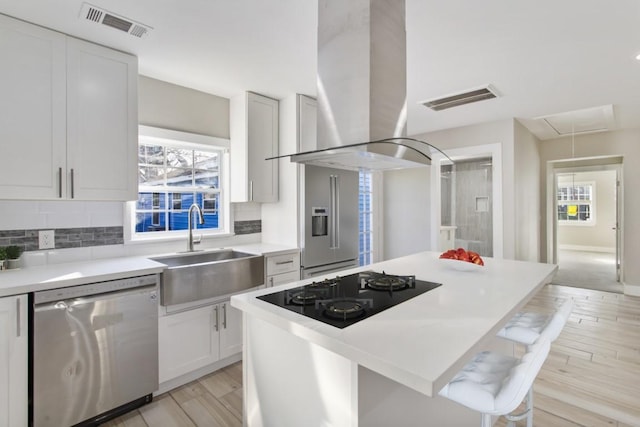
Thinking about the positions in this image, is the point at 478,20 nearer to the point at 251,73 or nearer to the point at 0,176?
the point at 251,73

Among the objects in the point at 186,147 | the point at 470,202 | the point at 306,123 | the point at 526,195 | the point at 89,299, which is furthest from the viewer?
the point at 526,195

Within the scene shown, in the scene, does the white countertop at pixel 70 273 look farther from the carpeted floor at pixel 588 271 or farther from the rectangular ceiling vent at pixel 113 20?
the carpeted floor at pixel 588 271

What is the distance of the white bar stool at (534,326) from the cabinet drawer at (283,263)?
6.11ft

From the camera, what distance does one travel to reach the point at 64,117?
2.12 meters

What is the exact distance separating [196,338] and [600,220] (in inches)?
424

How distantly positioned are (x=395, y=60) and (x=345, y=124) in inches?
18.7

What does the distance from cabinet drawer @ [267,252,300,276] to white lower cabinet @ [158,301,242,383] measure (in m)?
0.48

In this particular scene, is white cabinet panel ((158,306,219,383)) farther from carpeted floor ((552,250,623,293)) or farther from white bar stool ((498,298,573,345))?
carpeted floor ((552,250,623,293))

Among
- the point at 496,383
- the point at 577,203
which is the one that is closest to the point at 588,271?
the point at 577,203

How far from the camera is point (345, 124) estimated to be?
5.32 feet

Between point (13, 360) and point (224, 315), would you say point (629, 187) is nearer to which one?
point (224, 315)

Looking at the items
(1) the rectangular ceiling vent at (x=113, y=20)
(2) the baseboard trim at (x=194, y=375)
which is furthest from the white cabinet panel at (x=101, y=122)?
(2) the baseboard trim at (x=194, y=375)

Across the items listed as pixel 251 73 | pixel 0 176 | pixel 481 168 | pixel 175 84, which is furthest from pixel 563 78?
pixel 0 176

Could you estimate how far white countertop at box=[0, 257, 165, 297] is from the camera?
1723mm
